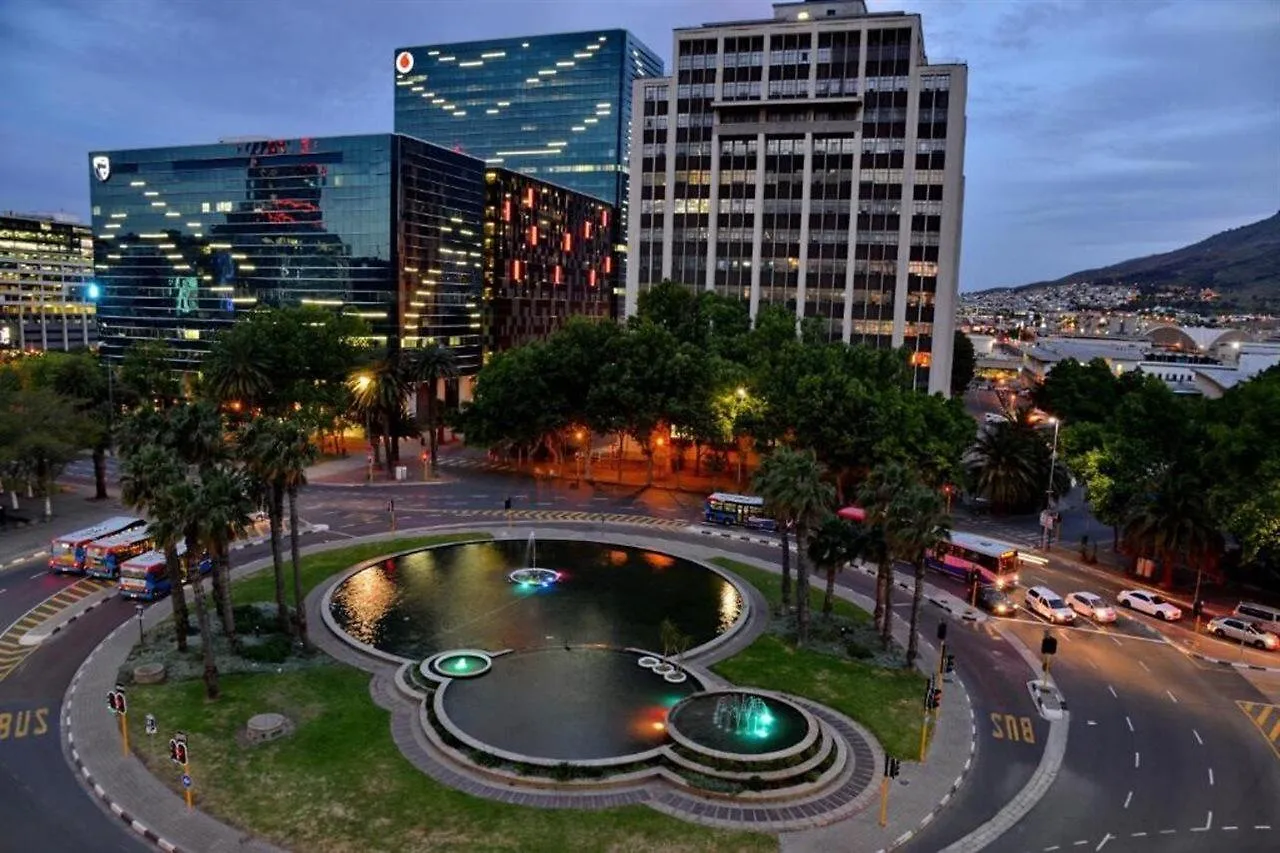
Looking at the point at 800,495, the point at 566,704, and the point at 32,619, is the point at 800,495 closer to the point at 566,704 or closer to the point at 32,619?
the point at 566,704

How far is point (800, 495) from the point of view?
46.7 meters

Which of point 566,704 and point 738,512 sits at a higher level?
point 738,512

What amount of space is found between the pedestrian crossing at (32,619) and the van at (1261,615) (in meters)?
74.3

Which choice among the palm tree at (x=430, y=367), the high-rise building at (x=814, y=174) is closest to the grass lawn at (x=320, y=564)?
the palm tree at (x=430, y=367)

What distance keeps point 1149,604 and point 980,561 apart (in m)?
11.2

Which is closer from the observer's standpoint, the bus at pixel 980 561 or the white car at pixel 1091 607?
the white car at pixel 1091 607

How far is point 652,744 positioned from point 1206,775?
24880 mm

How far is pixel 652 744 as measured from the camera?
37250 mm

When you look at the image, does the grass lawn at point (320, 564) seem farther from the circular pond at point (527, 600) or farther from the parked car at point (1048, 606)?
A: the parked car at point (1048, 606)

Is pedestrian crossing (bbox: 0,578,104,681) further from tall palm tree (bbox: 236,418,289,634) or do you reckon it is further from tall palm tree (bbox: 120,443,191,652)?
tall palm tree (bbox: 236,418,289,634)

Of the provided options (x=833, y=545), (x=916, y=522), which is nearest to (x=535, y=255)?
(x=833, y=545)

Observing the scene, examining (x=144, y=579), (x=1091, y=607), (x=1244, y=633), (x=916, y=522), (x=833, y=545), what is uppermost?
(x=916, y=522)

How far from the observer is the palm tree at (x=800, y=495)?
46.8 metres

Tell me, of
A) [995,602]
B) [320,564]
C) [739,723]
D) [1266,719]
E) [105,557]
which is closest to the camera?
[739,723]
